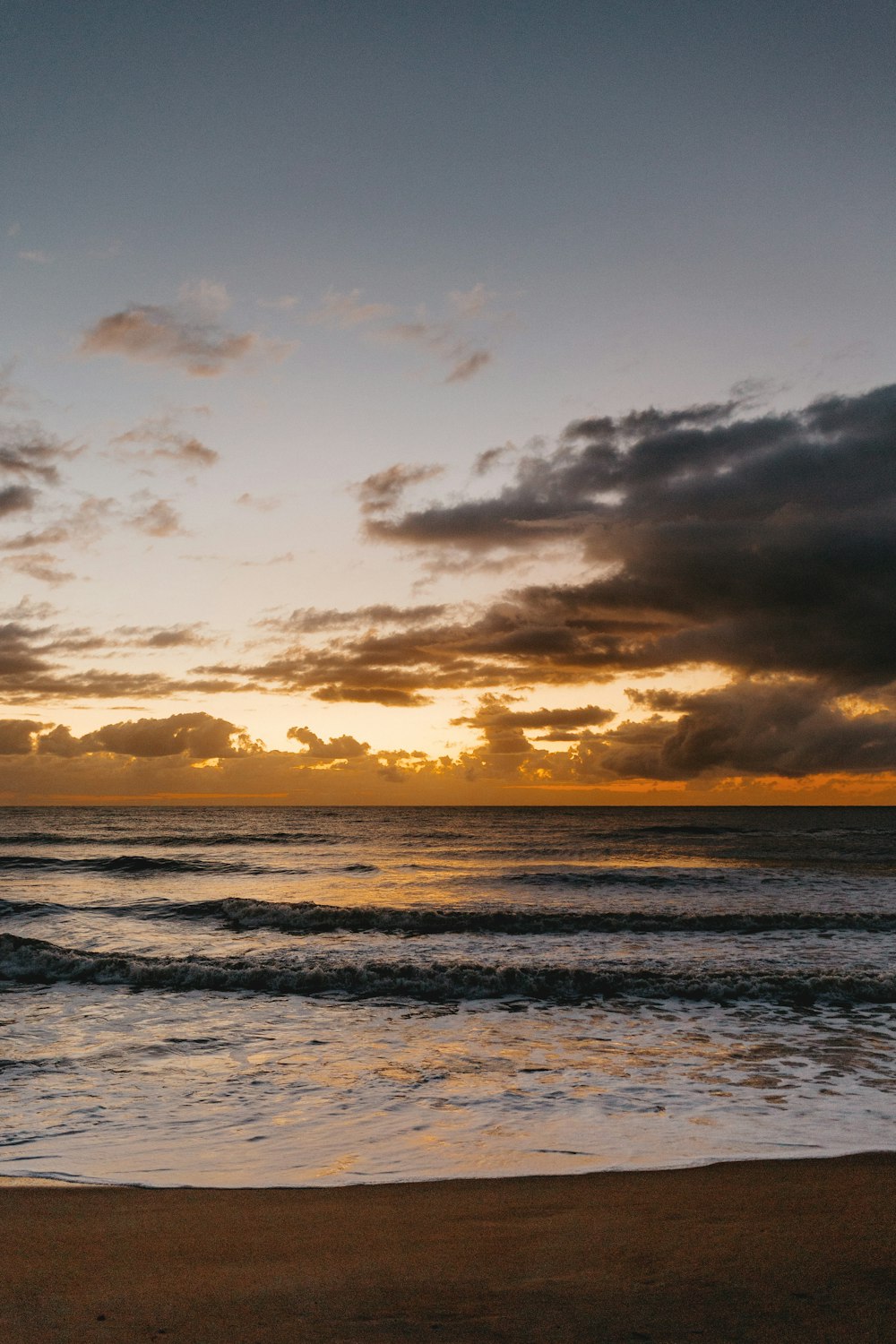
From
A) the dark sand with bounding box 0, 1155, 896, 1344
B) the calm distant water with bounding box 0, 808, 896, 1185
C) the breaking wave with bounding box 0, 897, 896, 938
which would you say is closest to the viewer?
the dark sand with bounding box 0, 1155, 896, 1344

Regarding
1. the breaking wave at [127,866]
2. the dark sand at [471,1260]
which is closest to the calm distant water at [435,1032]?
the dark sand at [471,1260]

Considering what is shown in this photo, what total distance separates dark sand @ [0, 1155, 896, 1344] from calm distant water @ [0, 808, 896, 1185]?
1.81ft

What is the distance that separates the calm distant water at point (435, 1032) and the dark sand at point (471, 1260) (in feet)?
1.81

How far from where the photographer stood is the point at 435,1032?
1084 cm

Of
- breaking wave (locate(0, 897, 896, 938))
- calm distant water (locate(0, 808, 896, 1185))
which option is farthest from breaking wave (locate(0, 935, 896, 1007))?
breaking wave (locate(0, 897, 896, 938))

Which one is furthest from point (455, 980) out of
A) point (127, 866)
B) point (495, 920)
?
point (127, 866)

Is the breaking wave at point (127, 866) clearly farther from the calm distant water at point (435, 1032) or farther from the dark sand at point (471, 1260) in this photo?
the dark sand at point (471, 1260)

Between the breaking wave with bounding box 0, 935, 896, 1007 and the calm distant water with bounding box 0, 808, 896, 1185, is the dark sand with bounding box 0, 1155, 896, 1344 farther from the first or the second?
the breaking wave with bounding box 0, 935, 896, 1007

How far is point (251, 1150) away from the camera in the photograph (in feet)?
21.6

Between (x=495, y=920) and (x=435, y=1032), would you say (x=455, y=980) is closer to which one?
(x=435, y=1032)

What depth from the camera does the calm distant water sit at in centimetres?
675

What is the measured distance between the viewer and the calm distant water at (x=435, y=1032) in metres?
6.75

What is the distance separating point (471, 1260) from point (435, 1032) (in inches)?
250

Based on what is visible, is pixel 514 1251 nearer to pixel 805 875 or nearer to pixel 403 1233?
pixel 403 1233
